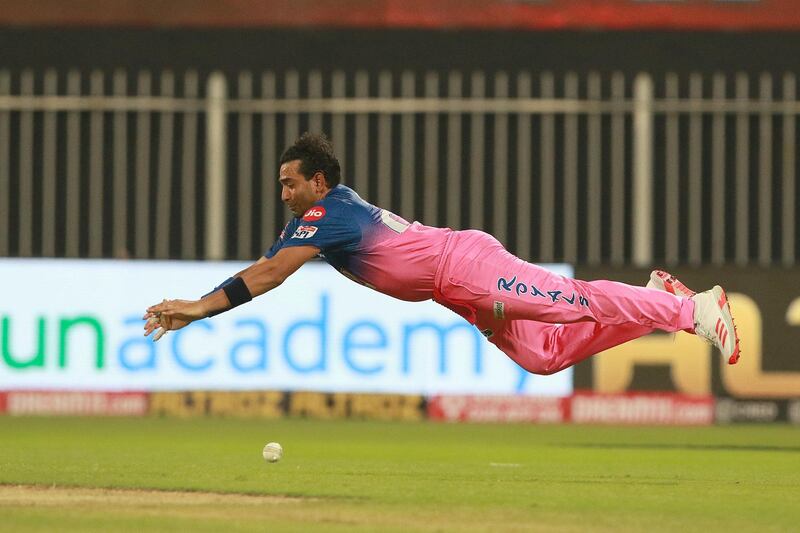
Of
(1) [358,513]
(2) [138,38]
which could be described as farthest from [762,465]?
(2) [138,38]

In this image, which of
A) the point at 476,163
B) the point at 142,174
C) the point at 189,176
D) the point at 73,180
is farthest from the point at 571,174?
the point at 73,180

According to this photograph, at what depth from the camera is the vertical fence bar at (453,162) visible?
1636 centimetres

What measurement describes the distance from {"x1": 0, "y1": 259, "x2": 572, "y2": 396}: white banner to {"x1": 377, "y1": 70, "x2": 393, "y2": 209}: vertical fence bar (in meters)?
1.27

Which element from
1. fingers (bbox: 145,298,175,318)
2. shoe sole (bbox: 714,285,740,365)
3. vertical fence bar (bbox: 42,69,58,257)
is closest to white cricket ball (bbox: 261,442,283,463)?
fingers (bbox: 145,298,175,318)

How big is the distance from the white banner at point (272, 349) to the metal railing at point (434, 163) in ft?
3.74

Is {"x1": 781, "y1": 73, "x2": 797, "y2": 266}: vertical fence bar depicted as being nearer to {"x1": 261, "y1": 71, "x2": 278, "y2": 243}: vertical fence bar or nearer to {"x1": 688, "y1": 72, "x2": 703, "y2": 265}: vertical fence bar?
{"x1": 688, "y1": 72, "x2": 703, "y2": 265}: vertical fence bar

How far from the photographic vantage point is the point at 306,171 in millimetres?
9609

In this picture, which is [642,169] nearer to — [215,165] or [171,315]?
[215,165]

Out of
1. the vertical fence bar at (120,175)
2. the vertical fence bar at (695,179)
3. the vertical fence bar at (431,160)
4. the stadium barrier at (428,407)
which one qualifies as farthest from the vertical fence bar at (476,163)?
the vertical fence bar at (120,175)

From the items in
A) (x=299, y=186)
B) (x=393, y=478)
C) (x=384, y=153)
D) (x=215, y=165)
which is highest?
(x=384, y=153)

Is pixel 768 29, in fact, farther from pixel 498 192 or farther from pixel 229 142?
pixel 229 142

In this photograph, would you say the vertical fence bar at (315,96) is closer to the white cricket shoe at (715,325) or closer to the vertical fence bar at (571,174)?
the vertical fence bar at (571,174)

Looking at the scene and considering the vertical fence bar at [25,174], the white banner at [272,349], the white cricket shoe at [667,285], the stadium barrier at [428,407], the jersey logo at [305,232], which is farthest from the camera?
the vertical fence bar at [25,174]

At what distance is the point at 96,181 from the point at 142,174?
0.47 metres
